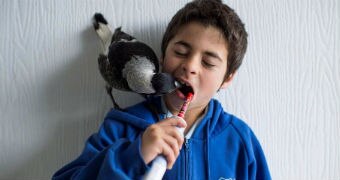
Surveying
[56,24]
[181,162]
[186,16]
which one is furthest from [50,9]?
[181,162]

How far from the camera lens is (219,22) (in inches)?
24.4

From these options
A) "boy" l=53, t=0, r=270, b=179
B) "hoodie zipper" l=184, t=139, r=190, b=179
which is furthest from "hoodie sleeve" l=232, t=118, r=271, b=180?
"hoodie zipper" l=184, t=139, r=190, b=179

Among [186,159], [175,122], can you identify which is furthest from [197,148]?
[175,122]

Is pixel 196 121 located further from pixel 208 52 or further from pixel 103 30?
pixel 103 30

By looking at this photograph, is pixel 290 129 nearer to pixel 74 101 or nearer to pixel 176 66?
pixel 176 66

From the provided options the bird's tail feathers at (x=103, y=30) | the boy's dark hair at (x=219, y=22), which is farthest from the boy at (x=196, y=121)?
the bird's tail feathers at (x=103, y=30)

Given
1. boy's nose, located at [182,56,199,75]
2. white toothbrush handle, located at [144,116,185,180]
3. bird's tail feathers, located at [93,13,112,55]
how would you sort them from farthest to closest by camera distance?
bird's tail feathers, located at [93,13,112,55] < boy's nose, located at [182,56,199,75] < white toothbrush handle, located at [144,116,185,180]

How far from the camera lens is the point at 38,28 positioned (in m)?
0.72

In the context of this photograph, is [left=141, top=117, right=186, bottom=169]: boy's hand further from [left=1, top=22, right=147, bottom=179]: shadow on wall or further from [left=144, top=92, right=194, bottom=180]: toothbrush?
[left=1, top=22, right=147, bottom=179]: shadow on wall

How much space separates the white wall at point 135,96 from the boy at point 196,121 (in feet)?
0.31

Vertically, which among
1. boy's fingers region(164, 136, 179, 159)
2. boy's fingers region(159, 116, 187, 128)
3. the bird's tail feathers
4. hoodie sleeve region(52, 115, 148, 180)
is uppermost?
the bird's tail feathers

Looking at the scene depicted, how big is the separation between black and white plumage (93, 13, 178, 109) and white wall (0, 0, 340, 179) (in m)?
0.11

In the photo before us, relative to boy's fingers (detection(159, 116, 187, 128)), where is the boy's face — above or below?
above

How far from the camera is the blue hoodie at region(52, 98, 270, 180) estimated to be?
1.92ft
